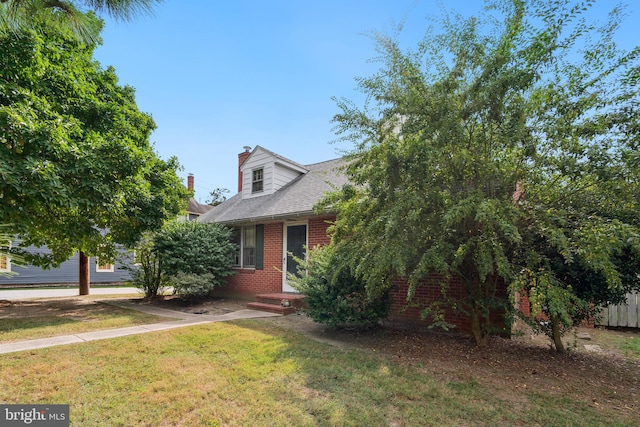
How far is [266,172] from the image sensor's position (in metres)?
12.6

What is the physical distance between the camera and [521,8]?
4176 mm

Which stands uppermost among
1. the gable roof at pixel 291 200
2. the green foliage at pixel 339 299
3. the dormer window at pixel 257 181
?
the dormer window at pixel 257 181

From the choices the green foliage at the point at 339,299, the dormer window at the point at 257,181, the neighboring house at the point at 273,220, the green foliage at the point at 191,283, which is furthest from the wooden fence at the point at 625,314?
the dormer window at the point at 257,181

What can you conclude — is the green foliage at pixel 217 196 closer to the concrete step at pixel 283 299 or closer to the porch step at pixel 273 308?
the concrete step at pixel 283 299

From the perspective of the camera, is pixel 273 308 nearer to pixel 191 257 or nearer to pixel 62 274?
pixel 191 257

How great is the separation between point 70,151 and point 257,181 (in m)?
7.25

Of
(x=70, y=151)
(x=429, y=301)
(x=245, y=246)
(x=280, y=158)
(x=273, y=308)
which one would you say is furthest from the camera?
(x=280, y=158)

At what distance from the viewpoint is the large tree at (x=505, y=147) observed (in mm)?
3961

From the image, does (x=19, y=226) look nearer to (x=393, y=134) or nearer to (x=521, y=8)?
(x=393, y=134)

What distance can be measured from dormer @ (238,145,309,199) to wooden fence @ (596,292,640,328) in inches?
397

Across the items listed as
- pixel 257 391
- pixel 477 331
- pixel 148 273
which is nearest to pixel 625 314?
pixel 477 331

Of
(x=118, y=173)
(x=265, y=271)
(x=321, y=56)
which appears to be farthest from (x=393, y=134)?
(x=265, y=271)

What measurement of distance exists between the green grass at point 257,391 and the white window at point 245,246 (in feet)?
20.8

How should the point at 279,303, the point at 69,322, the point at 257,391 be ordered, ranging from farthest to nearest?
the point at 279,303 < the point at 69,322 < the point at 257,391
